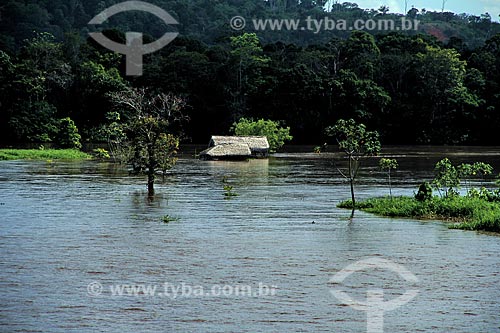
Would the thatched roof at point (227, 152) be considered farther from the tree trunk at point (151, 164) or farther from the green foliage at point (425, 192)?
the green foliage at point (425, 192)

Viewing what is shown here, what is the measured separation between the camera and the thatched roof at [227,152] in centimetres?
4991

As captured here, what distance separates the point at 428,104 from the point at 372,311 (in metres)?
64.1

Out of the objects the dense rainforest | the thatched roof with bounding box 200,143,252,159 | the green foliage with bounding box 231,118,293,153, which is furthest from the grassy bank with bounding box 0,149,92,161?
the green foliage with bounding box 231,118,293,153

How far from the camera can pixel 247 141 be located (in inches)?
2093

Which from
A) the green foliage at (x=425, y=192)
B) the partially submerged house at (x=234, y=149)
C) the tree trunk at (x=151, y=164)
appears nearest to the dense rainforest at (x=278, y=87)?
the partially submerged house at (x=234, y=149)

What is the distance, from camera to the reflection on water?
434 inches

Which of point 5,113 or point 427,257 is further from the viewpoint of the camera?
point 5,113

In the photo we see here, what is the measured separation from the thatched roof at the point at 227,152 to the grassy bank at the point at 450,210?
1062 inches

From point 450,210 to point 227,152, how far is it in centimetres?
2958

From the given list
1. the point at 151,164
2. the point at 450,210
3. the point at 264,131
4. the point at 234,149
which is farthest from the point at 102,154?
the point at 450,210

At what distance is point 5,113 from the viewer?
6512 cm

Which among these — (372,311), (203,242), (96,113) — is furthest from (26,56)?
(372,311)

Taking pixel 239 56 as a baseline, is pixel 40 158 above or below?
below

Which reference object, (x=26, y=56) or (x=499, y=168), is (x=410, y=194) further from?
(x=26, y=56)
